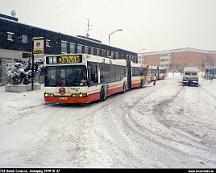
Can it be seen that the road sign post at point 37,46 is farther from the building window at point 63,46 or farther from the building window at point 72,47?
the building window at point 72,47

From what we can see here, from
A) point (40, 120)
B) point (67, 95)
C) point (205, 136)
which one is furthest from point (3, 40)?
point (205, 136)

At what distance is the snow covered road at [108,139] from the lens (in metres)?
6.14

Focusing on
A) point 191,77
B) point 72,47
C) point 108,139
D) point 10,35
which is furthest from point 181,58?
point 108,139

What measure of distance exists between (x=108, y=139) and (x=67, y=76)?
316 inches

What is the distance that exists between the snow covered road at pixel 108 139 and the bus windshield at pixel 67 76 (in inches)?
103

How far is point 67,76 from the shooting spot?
15.5 m

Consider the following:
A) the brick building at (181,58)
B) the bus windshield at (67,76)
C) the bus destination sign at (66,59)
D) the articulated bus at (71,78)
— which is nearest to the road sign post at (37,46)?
the articulated bus at (71,78)

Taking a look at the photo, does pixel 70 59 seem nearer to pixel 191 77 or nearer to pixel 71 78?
pixel 71 78

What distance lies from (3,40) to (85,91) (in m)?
21.9

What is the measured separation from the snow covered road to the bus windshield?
8.61ft

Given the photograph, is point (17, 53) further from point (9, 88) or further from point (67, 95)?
point (67, 95)

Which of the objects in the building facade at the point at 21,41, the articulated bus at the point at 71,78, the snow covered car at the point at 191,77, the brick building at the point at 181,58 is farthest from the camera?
the brick building at the point at 181,58

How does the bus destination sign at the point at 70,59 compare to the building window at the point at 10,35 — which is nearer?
the bus destination sign at the point at 70,59

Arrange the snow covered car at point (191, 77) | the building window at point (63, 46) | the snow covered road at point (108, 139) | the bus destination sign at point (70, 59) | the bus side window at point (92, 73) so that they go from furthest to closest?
the building window at point (63, 46) → the snow covered car at point (191, 77) → the bus side window at point (92, 73) → the bus destination sign at point (70, 59) → the snow covered road at point (108, 139)
